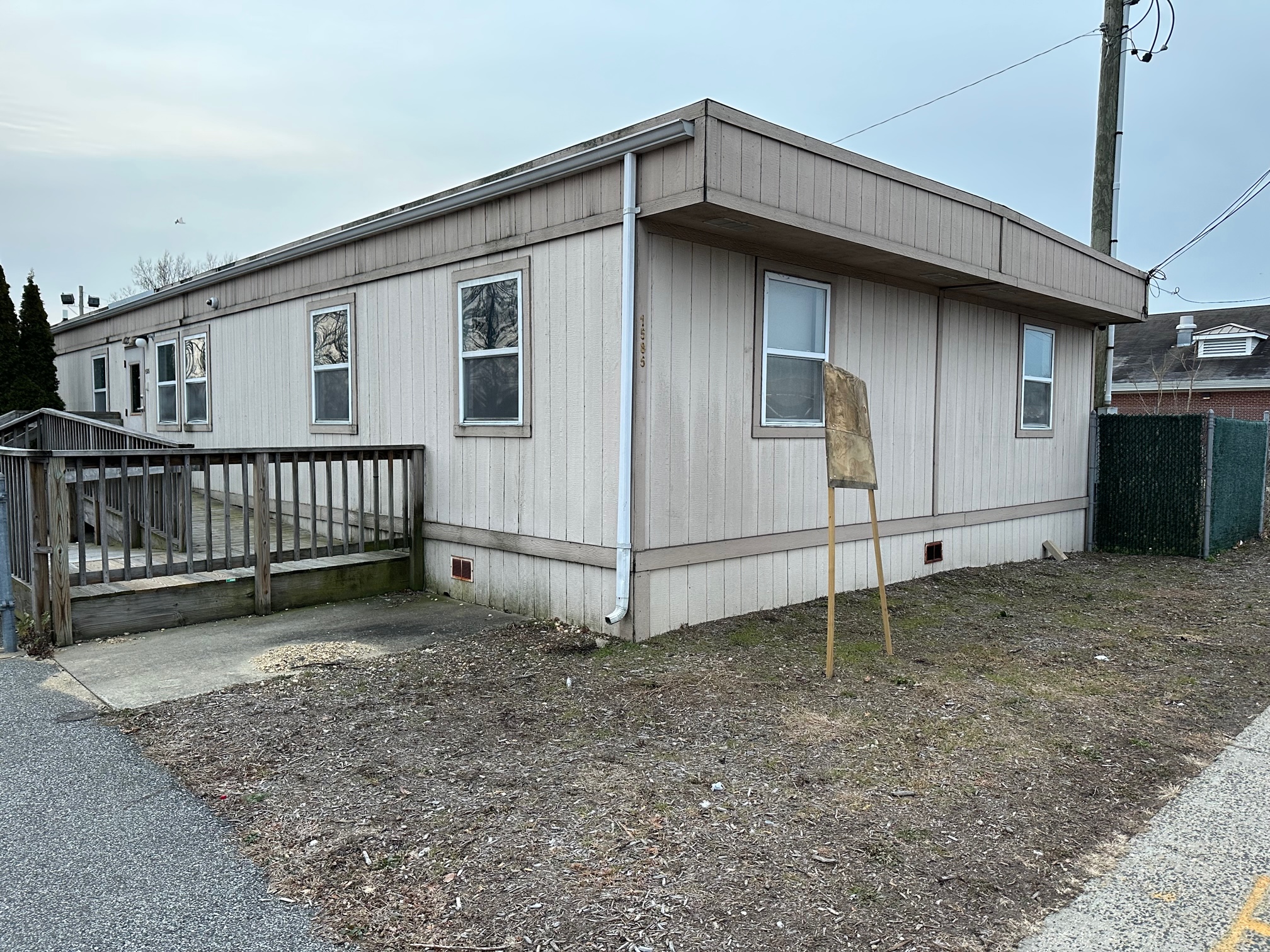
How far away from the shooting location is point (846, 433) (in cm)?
493

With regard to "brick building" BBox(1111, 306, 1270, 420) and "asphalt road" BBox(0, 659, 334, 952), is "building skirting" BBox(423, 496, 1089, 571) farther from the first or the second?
"brick building" BBox(1111, 306, 1270, 420)

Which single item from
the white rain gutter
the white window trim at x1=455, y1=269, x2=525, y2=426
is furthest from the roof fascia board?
the white window trim at x1=455, y1=269, x2=525, y2=426

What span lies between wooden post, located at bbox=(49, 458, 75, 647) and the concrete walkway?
5.28 meters

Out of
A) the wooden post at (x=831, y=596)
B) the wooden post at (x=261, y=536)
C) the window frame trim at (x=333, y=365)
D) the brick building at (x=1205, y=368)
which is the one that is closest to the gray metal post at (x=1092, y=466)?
the wooden post at (x=831, y=596)

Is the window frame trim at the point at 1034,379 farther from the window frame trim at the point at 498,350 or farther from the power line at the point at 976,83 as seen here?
the window frame trim at the point at 498,350

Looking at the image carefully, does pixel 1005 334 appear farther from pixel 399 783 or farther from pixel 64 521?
pixel 64 521

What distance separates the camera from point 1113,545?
10.2 meters

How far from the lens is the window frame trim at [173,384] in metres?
11.0

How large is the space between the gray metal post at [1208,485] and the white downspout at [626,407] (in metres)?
7.53

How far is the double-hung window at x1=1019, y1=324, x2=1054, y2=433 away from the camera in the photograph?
29.9 feet

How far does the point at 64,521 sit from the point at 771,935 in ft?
15.6

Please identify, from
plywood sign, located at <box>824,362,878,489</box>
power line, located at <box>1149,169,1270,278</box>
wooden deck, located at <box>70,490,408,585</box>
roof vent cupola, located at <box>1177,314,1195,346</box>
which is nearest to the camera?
plywood sign, located at <box>824,362,878,489</box>

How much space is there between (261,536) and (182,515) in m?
0.82

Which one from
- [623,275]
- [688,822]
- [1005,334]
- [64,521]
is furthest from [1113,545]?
[64,521]
